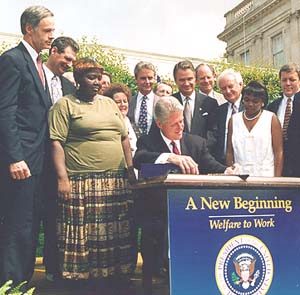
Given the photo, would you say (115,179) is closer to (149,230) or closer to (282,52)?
(149,230)

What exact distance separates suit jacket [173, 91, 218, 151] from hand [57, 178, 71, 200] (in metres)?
1.49

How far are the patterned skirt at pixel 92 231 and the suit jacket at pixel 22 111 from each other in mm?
428

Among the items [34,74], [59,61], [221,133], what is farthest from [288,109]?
[34,74]

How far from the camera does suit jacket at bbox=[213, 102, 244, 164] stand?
5.29m

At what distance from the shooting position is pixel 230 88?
18.0 ft

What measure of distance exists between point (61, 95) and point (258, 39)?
3463 cm

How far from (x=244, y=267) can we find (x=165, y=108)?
127 centimetres

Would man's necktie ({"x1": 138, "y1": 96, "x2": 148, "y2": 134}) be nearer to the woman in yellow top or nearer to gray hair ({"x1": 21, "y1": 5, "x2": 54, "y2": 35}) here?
the woman in yellow top

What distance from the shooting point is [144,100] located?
5.88 metres

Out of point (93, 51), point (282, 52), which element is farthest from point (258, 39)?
point (93, 51)

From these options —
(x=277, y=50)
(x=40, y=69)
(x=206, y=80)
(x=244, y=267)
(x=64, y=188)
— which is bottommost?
(x=244, y=267)

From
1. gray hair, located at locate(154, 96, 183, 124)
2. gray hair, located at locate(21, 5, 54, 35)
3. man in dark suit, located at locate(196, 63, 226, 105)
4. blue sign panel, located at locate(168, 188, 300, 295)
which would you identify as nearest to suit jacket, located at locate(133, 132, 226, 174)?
gray hair, located at locate(154, 96, 183, 124)

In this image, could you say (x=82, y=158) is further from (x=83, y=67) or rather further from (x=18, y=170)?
(x=83, y=67)

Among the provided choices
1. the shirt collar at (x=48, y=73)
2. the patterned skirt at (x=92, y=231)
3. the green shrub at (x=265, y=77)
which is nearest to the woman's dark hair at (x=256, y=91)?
the patterned skirt at (x=92, y=231)
